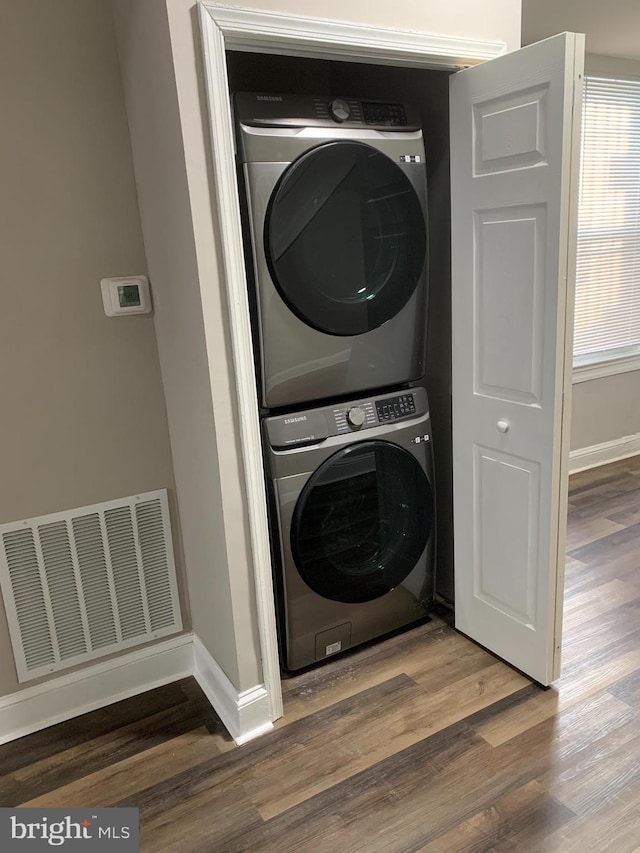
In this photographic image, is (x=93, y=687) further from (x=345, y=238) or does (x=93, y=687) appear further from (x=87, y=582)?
(x=345, y=238)

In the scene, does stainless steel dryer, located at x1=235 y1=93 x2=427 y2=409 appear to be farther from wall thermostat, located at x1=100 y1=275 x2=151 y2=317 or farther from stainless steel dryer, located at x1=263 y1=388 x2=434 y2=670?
wall thermostat, located at x1=100 y1=275 x2=151 y2=317

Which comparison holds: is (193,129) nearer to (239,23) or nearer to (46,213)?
(239,23)

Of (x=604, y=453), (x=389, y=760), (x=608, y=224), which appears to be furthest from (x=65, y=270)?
(x=604, y=453)

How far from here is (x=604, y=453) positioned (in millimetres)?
4020

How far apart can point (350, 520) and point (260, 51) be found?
1408mm

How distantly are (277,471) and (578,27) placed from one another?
2606 mm

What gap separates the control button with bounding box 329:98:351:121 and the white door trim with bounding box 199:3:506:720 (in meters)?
0.14

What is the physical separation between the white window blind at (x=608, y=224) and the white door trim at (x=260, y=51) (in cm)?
191

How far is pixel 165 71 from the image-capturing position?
5.13 feet

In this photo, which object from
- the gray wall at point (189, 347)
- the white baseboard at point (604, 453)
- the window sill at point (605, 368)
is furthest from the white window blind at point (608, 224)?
the gray wall at point (189, 347)

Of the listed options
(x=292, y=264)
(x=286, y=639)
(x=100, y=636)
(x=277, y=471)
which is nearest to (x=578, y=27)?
(x=292, y=264)

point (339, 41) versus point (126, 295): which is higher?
point (339, 41)

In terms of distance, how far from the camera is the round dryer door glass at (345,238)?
187 cm

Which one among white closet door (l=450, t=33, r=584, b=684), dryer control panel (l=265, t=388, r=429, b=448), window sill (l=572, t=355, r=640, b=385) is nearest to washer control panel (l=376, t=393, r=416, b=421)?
dryer control panel (l=265, t=388, r=429, b=448)
